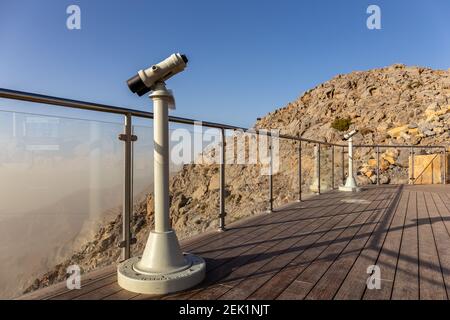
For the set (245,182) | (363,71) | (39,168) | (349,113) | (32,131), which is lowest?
(245,182)

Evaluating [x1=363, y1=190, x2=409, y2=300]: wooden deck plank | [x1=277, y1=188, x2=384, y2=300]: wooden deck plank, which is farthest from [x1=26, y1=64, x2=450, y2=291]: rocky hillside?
[x1=363, y1=190, x2=409, y2=300]: wooden deck plank

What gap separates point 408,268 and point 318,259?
22.2 inches

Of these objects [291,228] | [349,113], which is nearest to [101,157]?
[291,228]

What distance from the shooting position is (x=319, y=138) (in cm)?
2581

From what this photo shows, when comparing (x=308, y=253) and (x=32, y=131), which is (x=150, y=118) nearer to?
(x=32, y=131)

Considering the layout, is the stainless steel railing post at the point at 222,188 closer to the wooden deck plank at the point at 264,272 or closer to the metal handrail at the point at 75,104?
the metal handrail at the point at 75,104

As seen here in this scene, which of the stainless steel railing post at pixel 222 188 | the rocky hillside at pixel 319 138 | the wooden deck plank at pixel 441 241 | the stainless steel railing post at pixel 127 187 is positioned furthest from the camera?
the stainless steel railing post at pixel 222 188

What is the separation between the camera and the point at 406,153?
13.8 metres

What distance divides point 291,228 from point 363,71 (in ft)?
143

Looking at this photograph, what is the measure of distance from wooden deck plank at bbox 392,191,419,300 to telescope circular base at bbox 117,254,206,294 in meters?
1.07

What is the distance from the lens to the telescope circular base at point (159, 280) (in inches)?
68.1

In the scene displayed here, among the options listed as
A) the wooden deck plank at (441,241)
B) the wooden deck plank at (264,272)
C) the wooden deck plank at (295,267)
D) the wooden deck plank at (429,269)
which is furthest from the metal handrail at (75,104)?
the wooden deck plank at (441,241)

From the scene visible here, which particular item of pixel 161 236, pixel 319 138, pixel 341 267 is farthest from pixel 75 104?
pixel 319 138

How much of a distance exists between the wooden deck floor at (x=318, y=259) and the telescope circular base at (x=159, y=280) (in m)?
0.04
